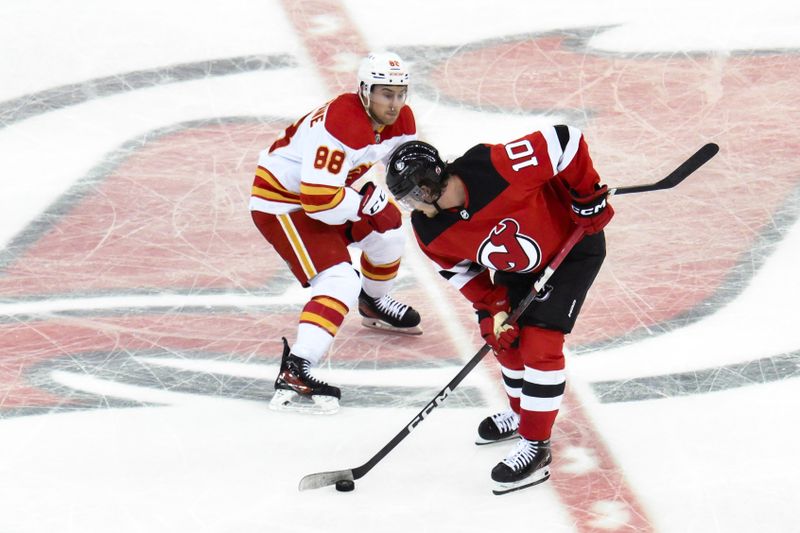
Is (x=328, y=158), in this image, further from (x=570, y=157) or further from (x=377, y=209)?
(x=570, y=157)

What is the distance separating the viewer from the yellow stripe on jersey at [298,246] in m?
4.09

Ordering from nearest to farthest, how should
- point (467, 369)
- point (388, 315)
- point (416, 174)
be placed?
point (416, 174) → point (467, 369) → point (388, 315)

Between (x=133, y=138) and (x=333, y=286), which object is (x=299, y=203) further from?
(x=133, y=138)

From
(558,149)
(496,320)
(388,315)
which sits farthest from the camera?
(388,315)

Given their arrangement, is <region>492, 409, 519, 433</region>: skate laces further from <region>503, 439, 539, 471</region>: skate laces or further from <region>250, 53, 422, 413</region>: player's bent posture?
<region>250, 53, 422, 413</region>: player's bent posture

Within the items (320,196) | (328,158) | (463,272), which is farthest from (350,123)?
(463,272)

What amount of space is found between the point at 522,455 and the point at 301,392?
79cm

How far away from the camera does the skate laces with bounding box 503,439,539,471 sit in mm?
3596

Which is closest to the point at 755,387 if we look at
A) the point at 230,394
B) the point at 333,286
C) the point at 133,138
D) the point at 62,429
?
the point at 333,286

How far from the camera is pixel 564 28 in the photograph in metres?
6.66

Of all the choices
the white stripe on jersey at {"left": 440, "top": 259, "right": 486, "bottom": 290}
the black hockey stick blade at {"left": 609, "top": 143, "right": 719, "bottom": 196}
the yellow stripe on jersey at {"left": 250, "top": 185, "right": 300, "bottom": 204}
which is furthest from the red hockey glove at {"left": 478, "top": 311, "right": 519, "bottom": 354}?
the yellow stripe on jersey at {"left": 250, "top": 185, "right": 300, "bottom": 204}

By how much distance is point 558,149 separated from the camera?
341cm

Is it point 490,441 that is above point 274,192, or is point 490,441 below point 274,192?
below

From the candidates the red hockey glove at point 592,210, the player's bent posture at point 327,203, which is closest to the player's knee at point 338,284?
the player's bent posture at point 327,203
